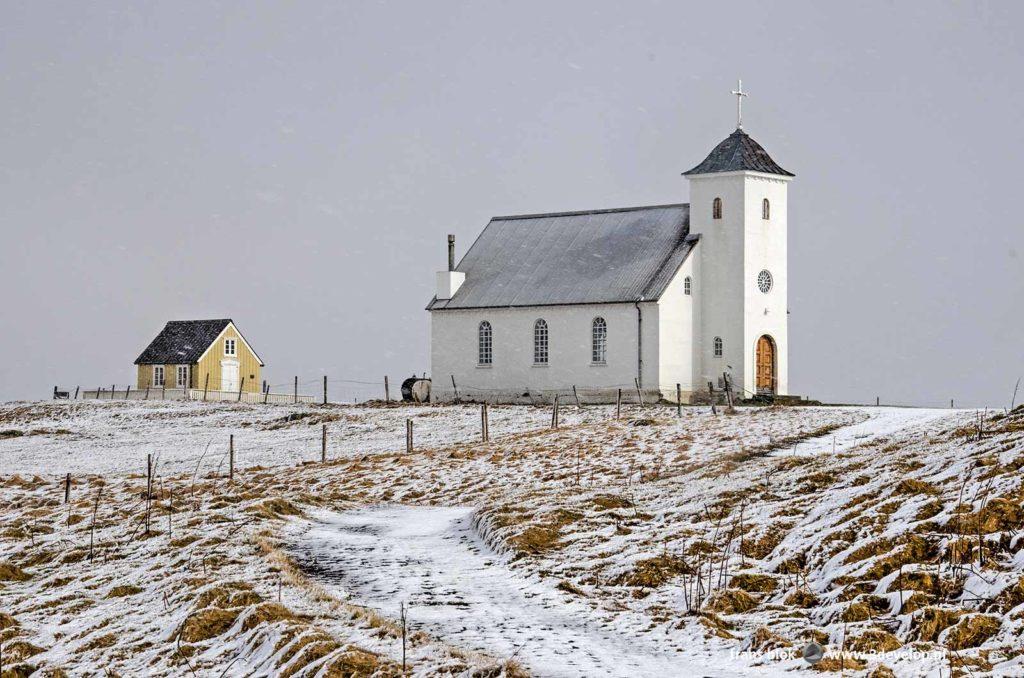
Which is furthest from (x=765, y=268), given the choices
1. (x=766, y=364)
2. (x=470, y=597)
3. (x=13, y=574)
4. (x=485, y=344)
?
(x=470, y=597)

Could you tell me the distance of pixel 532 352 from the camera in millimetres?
57875

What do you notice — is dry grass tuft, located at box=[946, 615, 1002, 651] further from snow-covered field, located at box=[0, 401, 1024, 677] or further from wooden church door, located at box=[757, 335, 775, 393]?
wooden church door, located at box=[757, 335, 775, 393]

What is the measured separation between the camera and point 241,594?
1534cm

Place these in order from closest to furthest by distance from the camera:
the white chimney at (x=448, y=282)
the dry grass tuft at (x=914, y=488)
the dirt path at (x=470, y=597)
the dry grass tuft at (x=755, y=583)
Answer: the dirt path at (x=470, y=597)
the dry grass tuft at (x=755, y=583)
the dry grass tuft at (x=914, y=488)
the white chimney at (x=448, y=282)

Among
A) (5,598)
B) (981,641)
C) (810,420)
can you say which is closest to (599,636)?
(981,641)

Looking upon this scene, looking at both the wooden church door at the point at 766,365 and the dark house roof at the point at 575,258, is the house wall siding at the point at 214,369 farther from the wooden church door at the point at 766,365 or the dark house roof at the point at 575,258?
the wooden church door at the point at 766,365

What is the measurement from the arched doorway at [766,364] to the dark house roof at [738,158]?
743 centimetres

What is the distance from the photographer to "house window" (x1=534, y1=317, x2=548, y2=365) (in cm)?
5756

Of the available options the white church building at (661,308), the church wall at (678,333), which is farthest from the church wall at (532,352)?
the church wall at (678,333)

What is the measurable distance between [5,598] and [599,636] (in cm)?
883

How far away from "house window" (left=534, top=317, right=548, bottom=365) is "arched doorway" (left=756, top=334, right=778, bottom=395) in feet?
31.3

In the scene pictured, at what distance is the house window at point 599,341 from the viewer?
55506 millimetres

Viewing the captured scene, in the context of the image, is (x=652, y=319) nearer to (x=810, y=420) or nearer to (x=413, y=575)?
(x=810, y=420)

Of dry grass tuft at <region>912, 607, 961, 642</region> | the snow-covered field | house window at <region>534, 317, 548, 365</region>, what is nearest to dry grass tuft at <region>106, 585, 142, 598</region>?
the snow-covered field
